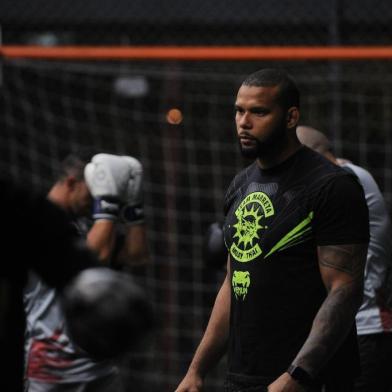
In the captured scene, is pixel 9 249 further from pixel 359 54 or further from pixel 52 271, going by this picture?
pixel 359 54

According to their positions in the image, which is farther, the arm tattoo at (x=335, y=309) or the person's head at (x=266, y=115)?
the person's head at (x=266, y=115)

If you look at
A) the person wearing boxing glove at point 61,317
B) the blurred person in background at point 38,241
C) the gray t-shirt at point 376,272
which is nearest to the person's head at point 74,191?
the person wearing boxing glove at point 61,317

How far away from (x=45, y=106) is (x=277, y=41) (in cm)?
176

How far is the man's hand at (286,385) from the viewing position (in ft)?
13.6

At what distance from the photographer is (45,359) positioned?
19.4ft

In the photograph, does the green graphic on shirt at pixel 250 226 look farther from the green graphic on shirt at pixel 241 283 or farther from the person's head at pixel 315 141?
the person's head at pixel 315 141

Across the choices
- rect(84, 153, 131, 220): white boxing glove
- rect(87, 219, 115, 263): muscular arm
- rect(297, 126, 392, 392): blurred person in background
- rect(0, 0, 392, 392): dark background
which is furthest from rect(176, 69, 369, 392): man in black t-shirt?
rect(0, 0, 392, 392): dark background

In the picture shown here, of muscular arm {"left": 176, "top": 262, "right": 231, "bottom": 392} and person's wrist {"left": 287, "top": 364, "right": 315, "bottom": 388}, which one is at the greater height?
muscular arm {"left": 176, "top": 262, "right": 231, "bottom": 392}

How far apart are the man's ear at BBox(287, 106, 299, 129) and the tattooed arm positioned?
0.56m

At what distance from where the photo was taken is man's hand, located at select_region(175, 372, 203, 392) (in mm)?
4555

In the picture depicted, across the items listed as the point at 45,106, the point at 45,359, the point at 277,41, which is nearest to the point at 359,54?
the point at 277,41

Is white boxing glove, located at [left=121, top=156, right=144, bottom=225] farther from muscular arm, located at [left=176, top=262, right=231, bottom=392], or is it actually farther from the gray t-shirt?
muscular arm, located at [left=176, top=262, right=231, bottom=392]

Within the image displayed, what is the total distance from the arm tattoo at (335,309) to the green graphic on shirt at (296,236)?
9cm

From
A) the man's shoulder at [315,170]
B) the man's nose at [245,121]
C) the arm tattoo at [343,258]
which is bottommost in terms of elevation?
the arm tattoo at [343,258]
